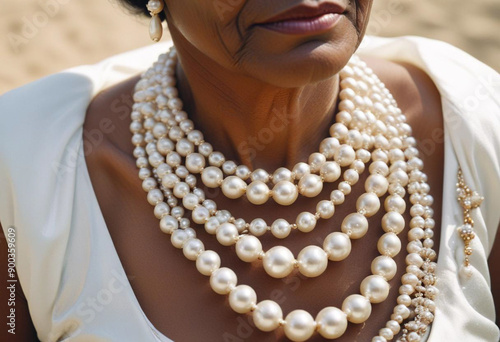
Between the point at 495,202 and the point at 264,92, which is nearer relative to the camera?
the point at 264,92

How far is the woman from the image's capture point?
1504 millimetres

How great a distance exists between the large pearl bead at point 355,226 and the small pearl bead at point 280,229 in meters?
0.13

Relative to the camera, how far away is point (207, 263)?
60.0 inches

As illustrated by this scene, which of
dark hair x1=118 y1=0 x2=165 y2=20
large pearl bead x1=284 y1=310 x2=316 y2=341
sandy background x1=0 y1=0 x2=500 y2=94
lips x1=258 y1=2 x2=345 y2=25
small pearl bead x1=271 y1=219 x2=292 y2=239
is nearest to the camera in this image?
lips x1=258 y1=2 x2=345 y2=25

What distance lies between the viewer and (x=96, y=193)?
1.67 m

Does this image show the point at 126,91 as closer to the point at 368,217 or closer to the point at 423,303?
the point at 368,217

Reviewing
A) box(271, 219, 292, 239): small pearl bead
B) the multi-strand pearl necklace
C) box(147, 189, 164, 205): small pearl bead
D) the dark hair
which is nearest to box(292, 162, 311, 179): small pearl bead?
the multi-strand pearl necklace

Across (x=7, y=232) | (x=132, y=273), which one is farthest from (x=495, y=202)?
(x=7, y=232)

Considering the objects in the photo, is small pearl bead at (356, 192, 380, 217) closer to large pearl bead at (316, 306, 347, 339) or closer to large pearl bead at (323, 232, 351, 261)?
large pearl bead at (323, 232, 351, 261)

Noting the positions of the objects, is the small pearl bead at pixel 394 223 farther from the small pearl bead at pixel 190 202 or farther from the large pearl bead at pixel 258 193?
the small pearl bead at pixel 190 202

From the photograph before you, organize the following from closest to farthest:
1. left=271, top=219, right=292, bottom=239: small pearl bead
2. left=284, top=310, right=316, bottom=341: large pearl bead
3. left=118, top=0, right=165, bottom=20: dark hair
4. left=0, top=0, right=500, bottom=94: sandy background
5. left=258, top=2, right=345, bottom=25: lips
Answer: left=258, top=2, right=345, bottom=25: lips
left=284, top=310, right=316, bottom=341: large pearl bead
left=271, top=219, right=292, bottom=239: small pearl bead
left=118, top=0, right=165, bottom=20: dark hair
left=0, top=0, right=500, bottom=94: sandy background

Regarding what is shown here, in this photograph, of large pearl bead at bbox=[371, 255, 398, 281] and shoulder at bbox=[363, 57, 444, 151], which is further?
shoulder at bbox=[363, 57, 444, 151]

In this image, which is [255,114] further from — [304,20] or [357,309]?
[357,309]

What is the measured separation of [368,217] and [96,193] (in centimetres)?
66
